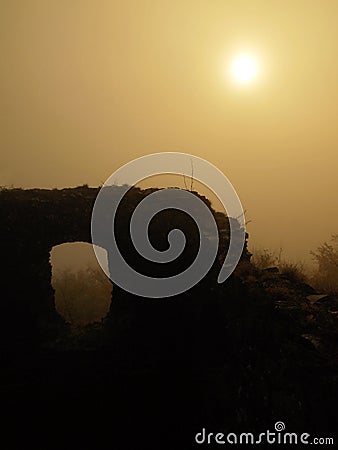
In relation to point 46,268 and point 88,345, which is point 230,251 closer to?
point 88,345

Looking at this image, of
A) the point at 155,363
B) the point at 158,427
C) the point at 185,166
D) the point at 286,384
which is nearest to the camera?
the point at 286,384

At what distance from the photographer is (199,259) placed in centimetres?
1132

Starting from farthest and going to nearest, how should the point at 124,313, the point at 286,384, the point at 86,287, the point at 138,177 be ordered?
1. the point at 86,287
2. the point at 138,177
3. the point at 124,313
4. the point at 286,384

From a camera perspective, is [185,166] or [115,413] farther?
[185,166]

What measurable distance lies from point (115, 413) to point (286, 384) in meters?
3.59

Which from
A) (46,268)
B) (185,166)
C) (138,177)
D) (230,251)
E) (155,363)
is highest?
(185,166)

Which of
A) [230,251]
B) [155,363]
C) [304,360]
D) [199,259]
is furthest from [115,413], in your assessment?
[230,251]

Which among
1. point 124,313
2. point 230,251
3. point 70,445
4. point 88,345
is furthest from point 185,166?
point 70,445

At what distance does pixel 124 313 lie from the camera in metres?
11.6

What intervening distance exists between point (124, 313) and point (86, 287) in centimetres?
1773

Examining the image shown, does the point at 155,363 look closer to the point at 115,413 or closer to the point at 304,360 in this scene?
the point at 115,413

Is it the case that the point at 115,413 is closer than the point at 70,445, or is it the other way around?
the point at 70,445

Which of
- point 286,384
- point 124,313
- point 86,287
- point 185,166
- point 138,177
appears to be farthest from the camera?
point 86,287

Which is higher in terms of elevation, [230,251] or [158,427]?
[230,251]
